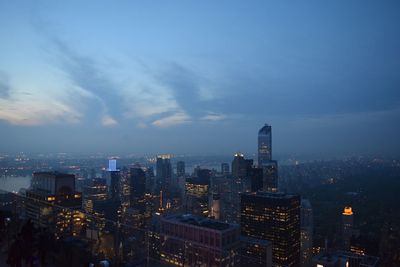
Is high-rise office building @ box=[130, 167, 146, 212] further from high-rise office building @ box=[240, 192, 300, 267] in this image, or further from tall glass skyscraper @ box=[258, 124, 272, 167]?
tall glass skyscraper @ box=[258, 124, 272, 167]

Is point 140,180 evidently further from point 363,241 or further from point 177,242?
point 177,242

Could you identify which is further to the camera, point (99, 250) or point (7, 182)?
point (7, 182)

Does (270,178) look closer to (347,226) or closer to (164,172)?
(347,226)

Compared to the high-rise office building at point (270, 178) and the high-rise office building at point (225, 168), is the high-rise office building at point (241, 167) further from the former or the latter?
the high-rise office building at point (225, 168)

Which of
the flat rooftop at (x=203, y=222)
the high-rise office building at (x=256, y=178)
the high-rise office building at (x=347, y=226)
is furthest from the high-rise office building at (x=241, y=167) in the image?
the flat rooftop at (x=203, y=222)

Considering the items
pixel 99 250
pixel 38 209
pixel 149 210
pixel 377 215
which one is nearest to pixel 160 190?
pixel 149 210

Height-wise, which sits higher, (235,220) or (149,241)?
(149,241)
